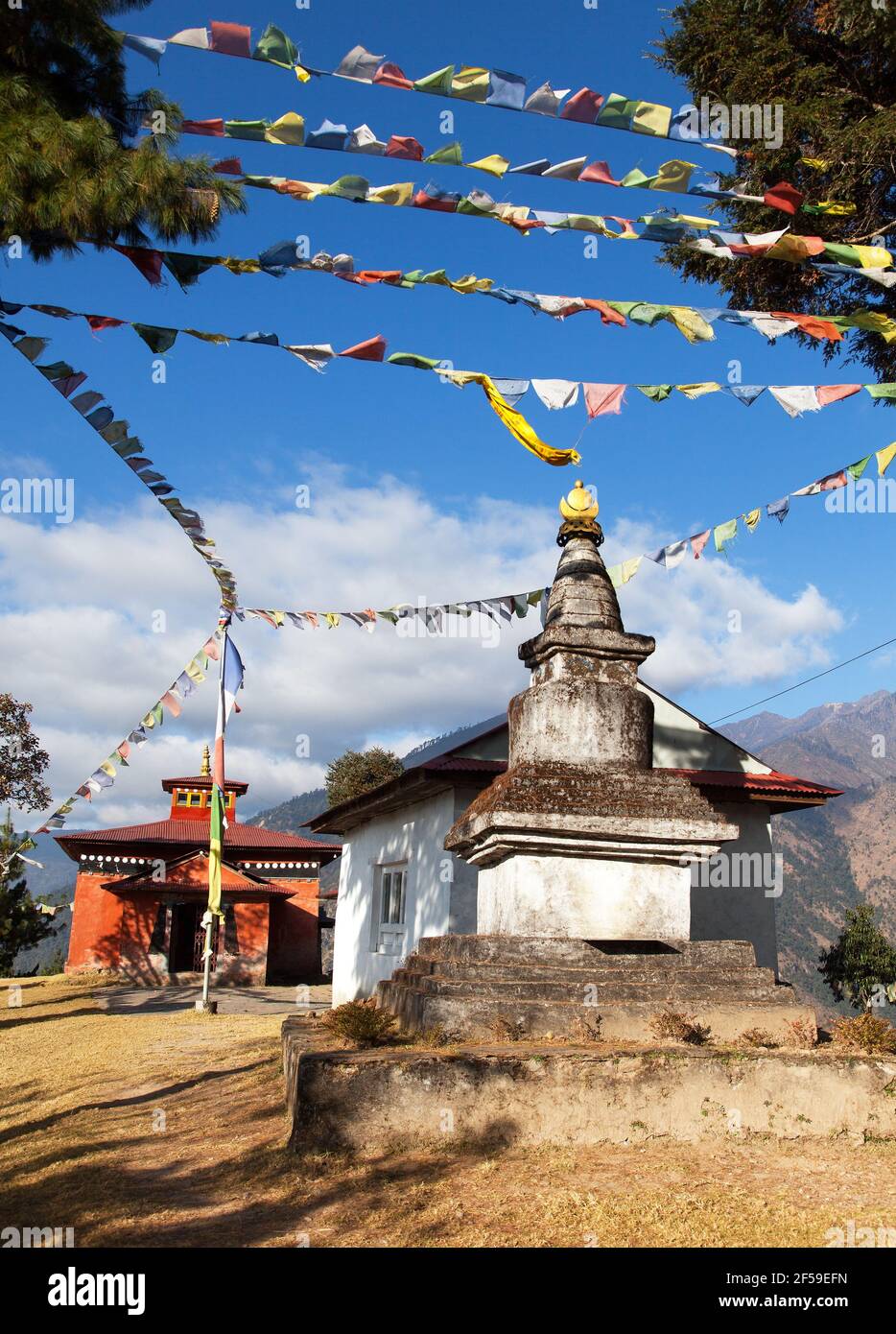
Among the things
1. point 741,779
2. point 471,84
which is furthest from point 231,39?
point 741,779

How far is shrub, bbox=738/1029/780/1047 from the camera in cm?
605

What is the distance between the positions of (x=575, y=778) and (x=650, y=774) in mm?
683

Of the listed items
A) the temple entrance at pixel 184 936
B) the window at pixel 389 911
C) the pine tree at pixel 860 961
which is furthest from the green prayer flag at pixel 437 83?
the temple entrance at pixel 184 936

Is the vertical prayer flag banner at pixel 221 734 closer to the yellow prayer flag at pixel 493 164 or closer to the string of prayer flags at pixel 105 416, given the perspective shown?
the string of prayer flags at pixel 105 416

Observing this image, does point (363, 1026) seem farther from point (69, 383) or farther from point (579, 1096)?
point (69, 383)

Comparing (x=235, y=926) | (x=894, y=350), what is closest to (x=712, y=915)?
(x=894, y=350)

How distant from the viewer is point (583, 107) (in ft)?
17.7

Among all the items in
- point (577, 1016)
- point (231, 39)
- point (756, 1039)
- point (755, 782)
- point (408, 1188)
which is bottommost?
point (408, 1188)

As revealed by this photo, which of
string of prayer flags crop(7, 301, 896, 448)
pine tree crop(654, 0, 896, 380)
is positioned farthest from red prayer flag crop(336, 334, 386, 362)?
pine tree crop(654, 0, 896, 380)

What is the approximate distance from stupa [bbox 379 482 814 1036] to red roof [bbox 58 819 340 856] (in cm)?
2117

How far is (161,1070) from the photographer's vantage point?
9492 mm

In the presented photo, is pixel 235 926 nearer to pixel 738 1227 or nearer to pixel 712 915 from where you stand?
pixel 712 915

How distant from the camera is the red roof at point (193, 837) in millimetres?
27125

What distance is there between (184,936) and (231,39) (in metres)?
25.6
